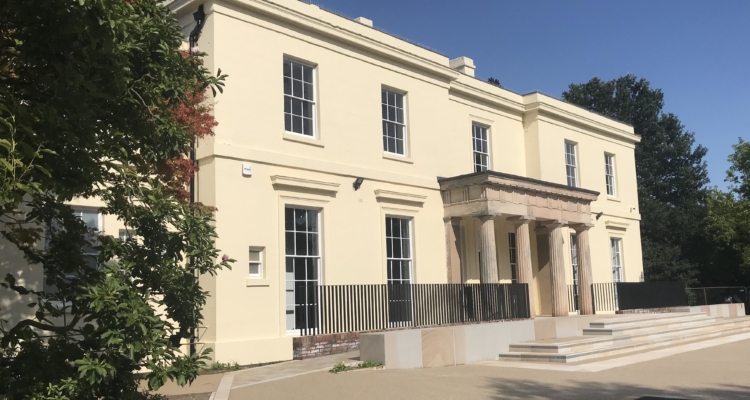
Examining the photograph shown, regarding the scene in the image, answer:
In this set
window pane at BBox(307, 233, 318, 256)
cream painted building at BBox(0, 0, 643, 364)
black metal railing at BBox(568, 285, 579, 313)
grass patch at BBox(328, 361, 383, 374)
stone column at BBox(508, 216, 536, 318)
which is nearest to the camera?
grass patch at BBox(328, 361, 383, 374)

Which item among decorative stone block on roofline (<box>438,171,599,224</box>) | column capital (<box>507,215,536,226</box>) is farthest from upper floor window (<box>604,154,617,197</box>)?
column capital (<box>507,215,536,226</box>)

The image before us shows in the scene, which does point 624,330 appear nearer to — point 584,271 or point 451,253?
point 584,271

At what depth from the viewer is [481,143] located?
20672 millimetres

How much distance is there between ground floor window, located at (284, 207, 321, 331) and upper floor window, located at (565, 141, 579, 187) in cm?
1169

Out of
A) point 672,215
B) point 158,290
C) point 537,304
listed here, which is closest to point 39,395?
point 158,290

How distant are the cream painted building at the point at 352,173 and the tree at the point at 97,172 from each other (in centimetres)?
633

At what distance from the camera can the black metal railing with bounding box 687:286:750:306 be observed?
31.7 metres

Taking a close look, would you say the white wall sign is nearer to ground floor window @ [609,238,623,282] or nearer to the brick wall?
the brick wall

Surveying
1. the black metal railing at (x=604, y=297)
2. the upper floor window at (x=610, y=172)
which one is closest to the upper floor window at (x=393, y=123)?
the black metal railing at (x=604, y=297)

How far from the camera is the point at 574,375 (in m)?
11.2

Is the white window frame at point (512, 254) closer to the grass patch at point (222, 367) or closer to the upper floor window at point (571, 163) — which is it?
the upper floor window at point (571, 163)

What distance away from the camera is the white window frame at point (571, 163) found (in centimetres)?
2353

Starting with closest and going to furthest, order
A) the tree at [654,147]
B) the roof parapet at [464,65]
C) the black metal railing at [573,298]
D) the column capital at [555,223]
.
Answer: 1. the column capital at [555,223]
2. the black metal railing at [573,298]
3. the roof parapet at [464,65]
4. the tree at [654,147]

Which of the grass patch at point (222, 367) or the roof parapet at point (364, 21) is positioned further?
the roof parapet at point (364, 21)
